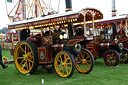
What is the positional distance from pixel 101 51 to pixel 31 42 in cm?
333

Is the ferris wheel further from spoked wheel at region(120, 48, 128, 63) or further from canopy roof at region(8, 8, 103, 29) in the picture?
canopy roof at region(8, 8, 103, 29)

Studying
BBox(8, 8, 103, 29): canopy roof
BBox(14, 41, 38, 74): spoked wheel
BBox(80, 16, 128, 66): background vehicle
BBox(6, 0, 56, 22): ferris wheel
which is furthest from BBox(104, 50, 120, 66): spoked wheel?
BBox(6, 0, 56, 22): ferris wheel

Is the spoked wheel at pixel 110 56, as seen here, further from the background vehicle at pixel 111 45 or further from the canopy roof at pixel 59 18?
the canopy roof at pixel 59 18

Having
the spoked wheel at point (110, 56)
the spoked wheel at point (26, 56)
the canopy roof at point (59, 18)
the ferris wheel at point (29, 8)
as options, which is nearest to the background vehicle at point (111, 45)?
the spoked wheel at point (110, 56)

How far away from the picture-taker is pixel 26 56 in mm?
5633

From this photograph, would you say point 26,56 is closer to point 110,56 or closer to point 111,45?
point 110,56

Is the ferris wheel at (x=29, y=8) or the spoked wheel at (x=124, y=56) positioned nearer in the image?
the spoked wheel at (x=124, y=56)

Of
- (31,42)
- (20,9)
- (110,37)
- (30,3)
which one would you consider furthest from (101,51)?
(20,9)

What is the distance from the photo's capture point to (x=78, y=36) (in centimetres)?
488

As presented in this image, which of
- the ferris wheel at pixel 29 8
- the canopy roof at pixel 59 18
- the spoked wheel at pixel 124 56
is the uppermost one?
the ferris wheel at pixel 29 8

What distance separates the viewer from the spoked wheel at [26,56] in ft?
17.7

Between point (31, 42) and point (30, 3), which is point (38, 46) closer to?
point (31, 42)

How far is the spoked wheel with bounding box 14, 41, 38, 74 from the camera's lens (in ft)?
17.7

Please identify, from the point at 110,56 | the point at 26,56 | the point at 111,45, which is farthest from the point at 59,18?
the point at 111,45
